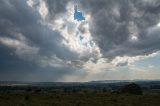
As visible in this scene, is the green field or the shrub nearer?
the green field

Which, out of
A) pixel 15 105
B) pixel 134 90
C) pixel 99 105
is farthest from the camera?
pixel 134 90

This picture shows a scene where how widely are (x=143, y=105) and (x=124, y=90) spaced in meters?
32.7

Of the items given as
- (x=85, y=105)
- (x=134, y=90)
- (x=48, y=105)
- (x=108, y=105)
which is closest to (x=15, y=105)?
(x=48, y=105)

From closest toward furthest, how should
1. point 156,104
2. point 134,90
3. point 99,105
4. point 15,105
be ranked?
point 15,105
point 99,105
point 156,104
point 134,90

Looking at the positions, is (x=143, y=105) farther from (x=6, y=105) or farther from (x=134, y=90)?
(x=134, y=90)

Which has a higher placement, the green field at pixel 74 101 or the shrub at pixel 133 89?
the shrub at pixel 133 89

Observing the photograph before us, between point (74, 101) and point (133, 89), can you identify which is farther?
point (133, 89)

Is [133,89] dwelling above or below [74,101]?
above

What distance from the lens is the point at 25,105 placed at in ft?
109

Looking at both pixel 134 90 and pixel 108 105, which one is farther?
pixel 134 90

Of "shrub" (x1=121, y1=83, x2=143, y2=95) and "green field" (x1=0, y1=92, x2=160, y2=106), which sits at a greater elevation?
"shrub" (x1=121, y1=83, x2=143, y2=95)

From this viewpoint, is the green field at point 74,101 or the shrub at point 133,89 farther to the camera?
the shrub at point 133,89

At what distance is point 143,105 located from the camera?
3609 cm

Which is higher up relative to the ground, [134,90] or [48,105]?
[134,90]
